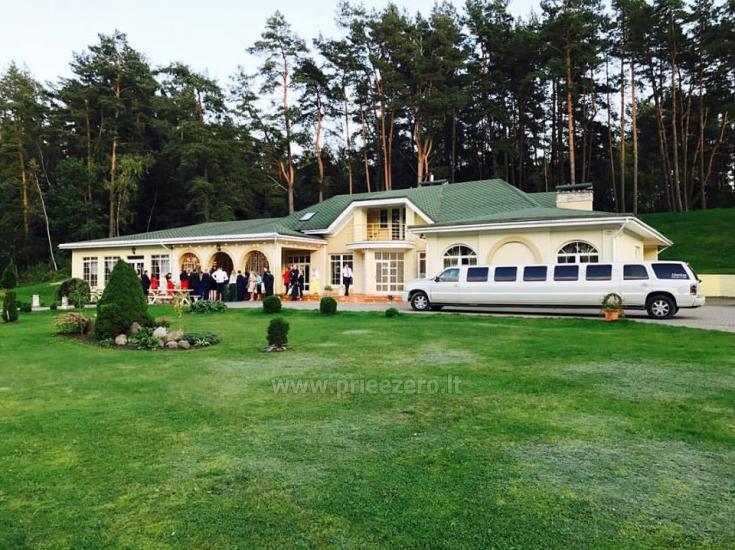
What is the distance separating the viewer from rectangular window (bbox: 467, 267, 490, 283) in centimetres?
1741

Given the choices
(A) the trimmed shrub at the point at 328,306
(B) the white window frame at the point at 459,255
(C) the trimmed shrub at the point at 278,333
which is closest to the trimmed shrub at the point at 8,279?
(A) the trimmed shrub at the point at 328,306

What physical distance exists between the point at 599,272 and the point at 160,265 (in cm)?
2371

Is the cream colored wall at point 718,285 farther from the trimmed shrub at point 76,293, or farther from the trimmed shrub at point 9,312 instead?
the trimmed shrub at point 9,312

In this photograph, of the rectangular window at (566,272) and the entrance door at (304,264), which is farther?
the entrance door at (304,264)

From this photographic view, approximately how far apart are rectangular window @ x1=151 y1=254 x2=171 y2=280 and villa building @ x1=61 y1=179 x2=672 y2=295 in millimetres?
61

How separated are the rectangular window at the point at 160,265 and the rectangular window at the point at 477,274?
18731 millimetres

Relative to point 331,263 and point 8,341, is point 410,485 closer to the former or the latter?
point 8,341

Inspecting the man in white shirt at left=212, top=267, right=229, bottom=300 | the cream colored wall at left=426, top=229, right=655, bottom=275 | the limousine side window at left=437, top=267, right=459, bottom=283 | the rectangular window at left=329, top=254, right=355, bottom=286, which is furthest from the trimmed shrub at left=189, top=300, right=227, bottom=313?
the rectangular window at left=329, top=254, right=355, bottom=286

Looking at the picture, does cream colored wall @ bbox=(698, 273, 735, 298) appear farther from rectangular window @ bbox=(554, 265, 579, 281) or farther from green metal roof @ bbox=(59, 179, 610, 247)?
rectangular window @ bbox=(554, 265, 579, 281)

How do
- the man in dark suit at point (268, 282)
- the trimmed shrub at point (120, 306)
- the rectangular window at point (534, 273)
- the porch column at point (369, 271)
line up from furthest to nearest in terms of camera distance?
the porch column at point (369, 271)
the man in dark suit at point (268, 282)
the rectangular window at point (534, 273)
the trimmed shrub at point (120, 306)

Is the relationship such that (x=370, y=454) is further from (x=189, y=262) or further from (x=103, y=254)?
(x=103, y=254)

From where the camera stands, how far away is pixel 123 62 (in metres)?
45.2

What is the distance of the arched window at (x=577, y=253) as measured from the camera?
64.6 feet

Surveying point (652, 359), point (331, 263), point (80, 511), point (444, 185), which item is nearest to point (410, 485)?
point (80, 511)
